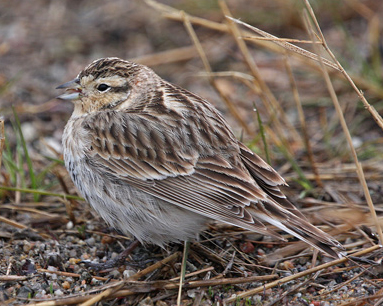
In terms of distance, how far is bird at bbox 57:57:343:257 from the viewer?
4.02 meters

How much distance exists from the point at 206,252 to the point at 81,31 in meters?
4.44

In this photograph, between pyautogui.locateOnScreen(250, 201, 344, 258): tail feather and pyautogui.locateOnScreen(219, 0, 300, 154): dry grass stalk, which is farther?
pyautogui.locateOnScreen(219, 0, 300, 154): dry grass stalk

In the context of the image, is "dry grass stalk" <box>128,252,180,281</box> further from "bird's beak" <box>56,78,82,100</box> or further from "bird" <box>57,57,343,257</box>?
"bird's beak" <box>56,78,82,100</box>

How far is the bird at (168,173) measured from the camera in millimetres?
4020

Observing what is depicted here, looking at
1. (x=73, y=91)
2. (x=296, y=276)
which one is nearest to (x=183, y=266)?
(x=296, y=276)

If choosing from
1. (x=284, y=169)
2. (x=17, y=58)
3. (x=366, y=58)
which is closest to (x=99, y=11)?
(x=17, y=58)

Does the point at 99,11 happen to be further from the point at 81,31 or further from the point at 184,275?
the point at 184,275

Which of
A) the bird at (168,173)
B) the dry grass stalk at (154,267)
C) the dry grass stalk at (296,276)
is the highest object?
the bird at (168,173)

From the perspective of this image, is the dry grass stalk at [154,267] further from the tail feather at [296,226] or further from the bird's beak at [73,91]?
the bird's beak at [73,91]

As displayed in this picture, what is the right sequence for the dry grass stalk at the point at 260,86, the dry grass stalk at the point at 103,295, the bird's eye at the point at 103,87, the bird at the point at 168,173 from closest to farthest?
the dry grass stalk at the point at 103,295, the bird at the point at 168,173, the bird's eye at the point at 103,87, the dry grass stalk at the point at 260,86

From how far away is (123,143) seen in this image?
4332 millimetres

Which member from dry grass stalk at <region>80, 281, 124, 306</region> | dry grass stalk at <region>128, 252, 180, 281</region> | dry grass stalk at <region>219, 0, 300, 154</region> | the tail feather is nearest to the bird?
the tail feather

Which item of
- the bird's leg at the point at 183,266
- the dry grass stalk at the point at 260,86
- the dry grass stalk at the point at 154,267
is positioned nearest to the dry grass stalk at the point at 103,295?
the dry grass stalk at the point at 154,267

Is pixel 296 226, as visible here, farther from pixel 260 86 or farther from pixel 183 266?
pixel 260 86
